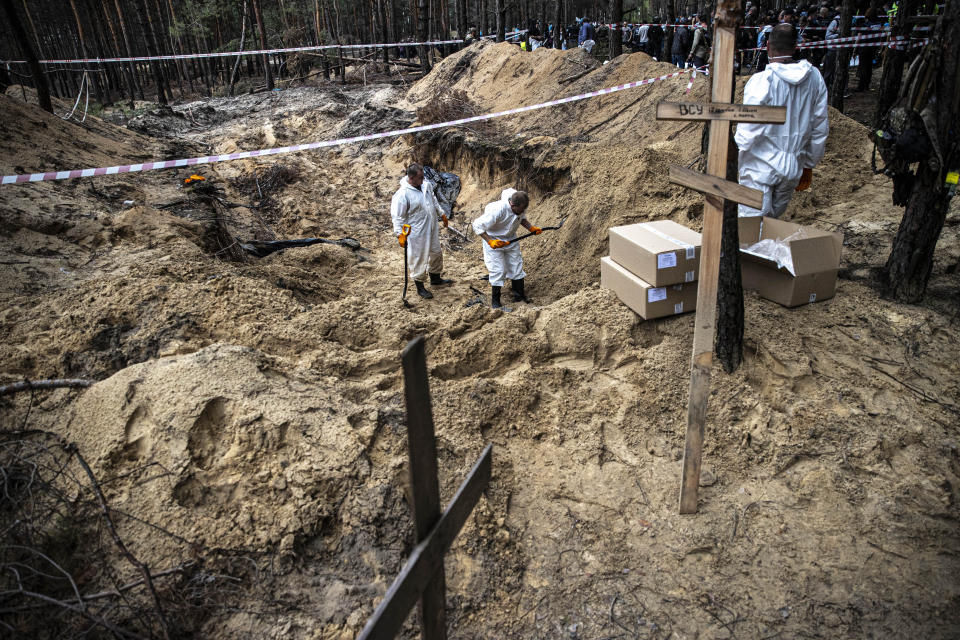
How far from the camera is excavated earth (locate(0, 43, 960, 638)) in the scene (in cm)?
271

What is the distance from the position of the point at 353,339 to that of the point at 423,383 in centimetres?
327

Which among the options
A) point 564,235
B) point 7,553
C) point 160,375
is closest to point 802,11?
point 564,235

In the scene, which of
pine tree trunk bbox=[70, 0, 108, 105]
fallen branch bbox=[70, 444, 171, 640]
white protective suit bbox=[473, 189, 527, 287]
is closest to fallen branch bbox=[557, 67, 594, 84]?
white protective suit bbox=[473, 189, 527, 287]

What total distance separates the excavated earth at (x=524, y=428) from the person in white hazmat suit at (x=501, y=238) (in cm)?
58

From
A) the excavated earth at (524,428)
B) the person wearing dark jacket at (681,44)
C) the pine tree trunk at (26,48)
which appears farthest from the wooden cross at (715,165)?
the person wearing dark jacket at (681,44)

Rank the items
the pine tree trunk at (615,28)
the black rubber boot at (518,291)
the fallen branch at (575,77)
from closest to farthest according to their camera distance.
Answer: the black rubber boot at (518,291) → the fallen branch at (575,77) → the pine tree trunk at (615,28)

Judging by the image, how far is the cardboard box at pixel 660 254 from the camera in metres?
4.05

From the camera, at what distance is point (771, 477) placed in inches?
137

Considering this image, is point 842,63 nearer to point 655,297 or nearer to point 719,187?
point 655,297

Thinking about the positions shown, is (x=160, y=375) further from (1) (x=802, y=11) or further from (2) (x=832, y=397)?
(1) (x=802, y=11)

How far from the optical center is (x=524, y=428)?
386cm

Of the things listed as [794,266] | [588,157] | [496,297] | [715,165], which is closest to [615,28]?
[588,157]

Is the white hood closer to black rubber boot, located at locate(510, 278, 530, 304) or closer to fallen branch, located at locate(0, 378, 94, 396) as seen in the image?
black rubber boot, located at locate(510, 278, 530, 304)

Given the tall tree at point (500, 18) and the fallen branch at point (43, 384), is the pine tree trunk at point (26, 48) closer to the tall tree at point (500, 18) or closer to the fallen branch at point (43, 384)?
the fallen branch at point (43, 384)
